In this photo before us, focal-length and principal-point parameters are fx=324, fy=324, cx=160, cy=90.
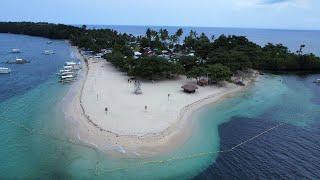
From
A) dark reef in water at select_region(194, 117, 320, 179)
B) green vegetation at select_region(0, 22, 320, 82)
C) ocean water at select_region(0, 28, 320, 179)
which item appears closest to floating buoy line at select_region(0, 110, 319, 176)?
ocean water at select_region(0, 28, 320, 179)

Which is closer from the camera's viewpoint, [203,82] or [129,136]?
[129,136]

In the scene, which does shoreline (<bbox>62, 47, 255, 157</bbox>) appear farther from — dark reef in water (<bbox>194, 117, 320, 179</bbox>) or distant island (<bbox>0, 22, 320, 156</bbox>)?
dark reef in water (<bbox>194, 117, 320, 179</bbox>)

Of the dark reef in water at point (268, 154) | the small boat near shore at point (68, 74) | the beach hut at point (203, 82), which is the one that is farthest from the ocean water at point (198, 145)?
the small boat near shore at point (68, 74)

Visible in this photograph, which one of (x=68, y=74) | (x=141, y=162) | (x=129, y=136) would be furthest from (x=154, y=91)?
(x=141, y=162)

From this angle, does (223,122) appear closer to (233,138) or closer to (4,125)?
(233,138)

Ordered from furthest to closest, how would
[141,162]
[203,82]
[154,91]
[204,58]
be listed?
1. [204,58]
2. [203,82]
3. [154,91]
4. [141,162]

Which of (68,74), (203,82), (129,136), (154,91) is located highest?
(68,74)

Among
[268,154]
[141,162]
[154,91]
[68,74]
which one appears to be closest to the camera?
[141,162]

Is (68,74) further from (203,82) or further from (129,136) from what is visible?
(129,136)
